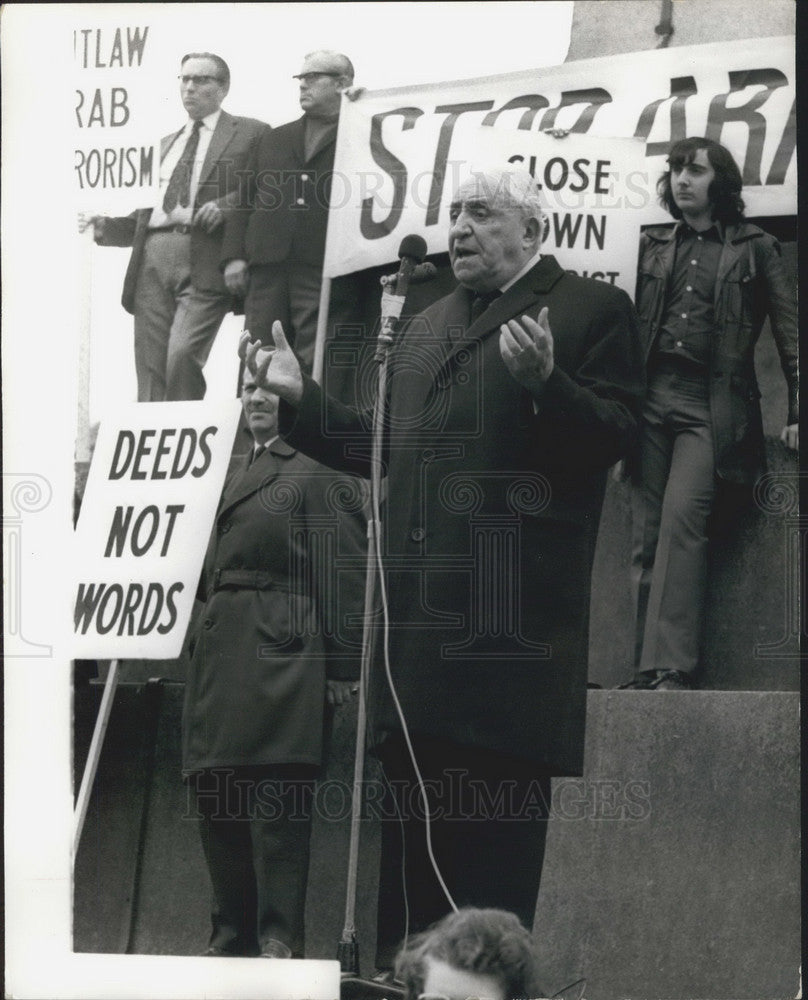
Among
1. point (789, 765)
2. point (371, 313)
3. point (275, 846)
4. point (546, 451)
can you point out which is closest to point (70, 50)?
point (371, 313)

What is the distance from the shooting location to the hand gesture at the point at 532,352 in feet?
20.1

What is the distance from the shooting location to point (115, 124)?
6867 mm

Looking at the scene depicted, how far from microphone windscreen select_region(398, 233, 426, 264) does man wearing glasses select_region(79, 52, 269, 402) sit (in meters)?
0.61

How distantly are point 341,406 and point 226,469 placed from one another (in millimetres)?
472

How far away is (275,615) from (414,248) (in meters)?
1.26

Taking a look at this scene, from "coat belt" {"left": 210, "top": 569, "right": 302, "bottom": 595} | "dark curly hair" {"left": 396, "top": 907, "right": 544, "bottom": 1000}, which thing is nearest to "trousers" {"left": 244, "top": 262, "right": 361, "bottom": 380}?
→ "coat belt" {"left": 210, "top": 569, "right": 302, "bottom": 595}

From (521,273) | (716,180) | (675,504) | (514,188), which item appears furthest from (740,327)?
(514,188)

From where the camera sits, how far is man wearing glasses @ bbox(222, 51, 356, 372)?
6766 mm

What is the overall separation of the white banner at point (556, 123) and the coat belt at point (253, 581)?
1.01 metres

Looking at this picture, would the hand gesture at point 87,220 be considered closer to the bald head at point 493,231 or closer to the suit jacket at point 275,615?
the suit jacket at point 275,615

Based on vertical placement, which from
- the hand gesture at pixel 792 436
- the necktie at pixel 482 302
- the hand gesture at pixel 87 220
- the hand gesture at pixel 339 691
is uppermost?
the hand gesture at pixel 87 220

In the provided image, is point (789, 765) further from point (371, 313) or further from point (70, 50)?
point (70, 50)

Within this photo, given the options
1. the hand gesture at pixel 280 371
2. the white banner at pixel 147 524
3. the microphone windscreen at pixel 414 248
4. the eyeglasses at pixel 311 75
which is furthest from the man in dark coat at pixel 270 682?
the eyeglasses at pixel 311 75

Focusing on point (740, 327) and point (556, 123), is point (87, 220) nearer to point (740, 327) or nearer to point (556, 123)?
point (556, 123)
